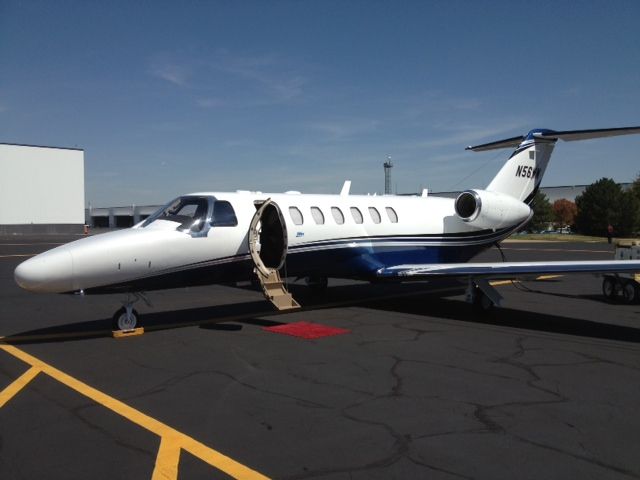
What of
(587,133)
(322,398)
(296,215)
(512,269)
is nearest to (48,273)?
(322,398)

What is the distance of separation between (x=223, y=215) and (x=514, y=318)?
19.8 ft

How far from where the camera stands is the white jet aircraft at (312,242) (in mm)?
8281

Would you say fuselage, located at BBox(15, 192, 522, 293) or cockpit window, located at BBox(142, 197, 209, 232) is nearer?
fuselage, located at BBox(15, 192, 522, 293)

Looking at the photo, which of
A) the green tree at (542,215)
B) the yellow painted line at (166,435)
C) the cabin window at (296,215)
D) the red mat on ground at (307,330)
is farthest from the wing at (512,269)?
the green tree at (542,215)

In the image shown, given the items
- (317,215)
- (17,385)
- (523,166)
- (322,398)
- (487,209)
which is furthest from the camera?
(523,166)

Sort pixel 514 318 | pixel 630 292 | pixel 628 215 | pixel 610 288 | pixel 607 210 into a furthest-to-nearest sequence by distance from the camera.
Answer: pixel 607 210 < pixel 628 215 < pixel 610 288 < pixel 630 292 < pixel 514 318

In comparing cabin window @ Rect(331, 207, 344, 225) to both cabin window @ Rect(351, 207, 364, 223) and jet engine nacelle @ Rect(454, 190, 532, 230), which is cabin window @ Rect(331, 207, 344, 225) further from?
jet engine nacelle @ Rect(454, 190, 532, 230)

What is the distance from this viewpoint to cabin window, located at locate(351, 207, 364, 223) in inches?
473

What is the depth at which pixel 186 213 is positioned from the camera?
9.46 m

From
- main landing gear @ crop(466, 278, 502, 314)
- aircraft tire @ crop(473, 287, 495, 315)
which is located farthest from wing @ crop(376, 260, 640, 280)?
aircraft tire @ crop(473, 287, 495, 315)

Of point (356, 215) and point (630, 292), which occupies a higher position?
point (356, 215)

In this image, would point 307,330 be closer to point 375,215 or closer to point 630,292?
point 375,215

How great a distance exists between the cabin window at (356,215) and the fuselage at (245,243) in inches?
1.1

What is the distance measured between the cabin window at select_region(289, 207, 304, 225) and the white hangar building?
6323 centimetres
